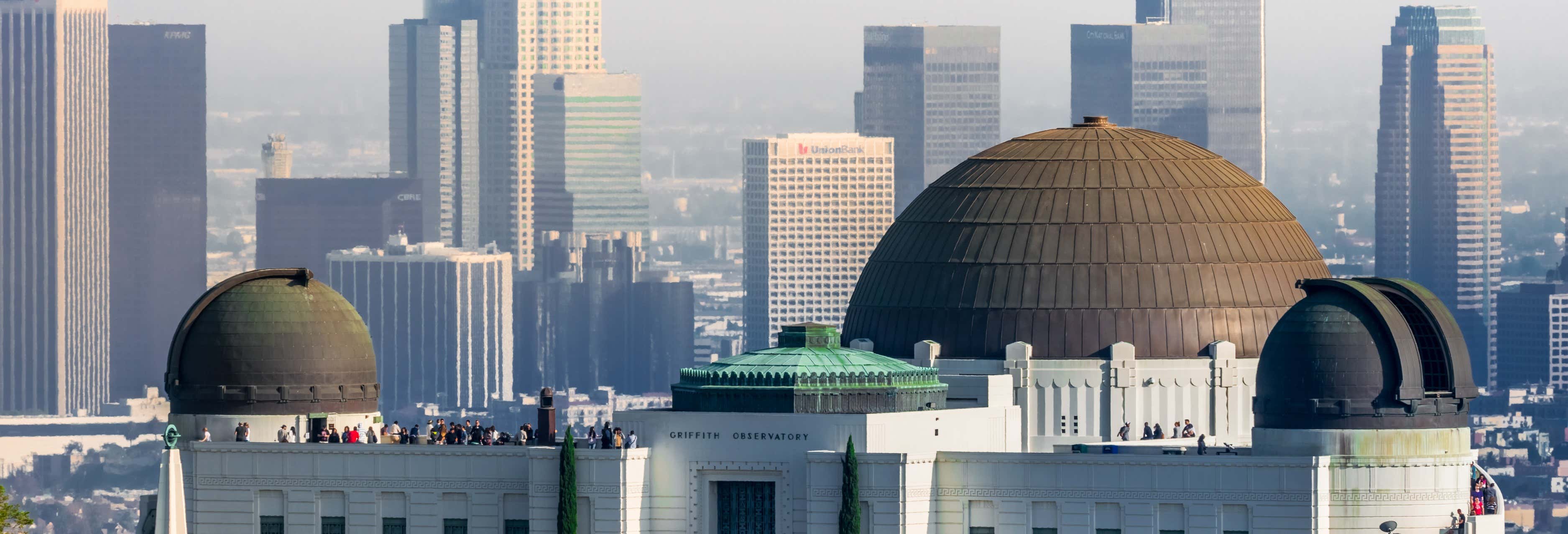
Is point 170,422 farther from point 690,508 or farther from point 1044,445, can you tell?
point 1044,445

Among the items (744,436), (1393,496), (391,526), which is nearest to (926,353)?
(744,436)

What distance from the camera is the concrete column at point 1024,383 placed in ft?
337

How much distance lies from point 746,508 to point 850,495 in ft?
13.5

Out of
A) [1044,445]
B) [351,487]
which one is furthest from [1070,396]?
[351,487]

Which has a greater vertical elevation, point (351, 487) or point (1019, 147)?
point (1019, 147)

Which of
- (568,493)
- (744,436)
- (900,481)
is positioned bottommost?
(568,493)

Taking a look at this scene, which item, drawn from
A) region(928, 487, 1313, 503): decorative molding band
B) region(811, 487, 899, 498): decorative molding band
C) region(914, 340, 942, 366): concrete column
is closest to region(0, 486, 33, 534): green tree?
region(811, 487, 899, 498): decorative molding band

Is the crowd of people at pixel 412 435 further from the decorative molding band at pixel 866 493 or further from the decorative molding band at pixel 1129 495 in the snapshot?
the decorative molding band at pixel 1129 495

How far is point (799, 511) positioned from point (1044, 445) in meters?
12.9

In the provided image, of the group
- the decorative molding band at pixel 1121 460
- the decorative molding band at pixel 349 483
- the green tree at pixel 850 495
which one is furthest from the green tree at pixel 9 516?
the decorative molding band at pixel 1121 460

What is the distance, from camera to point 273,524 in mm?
99062

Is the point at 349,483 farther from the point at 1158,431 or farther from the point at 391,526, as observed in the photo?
the point at 1158,431

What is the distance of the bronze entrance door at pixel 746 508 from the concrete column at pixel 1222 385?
633 inches

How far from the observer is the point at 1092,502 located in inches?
3551
